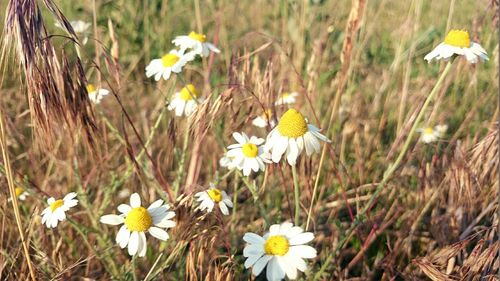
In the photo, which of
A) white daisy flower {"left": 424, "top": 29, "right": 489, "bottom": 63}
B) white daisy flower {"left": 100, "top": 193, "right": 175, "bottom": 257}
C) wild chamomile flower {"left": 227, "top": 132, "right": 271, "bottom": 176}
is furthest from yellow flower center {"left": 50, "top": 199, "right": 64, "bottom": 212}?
white daisy flower {"left": 424, "top": 29, "right": 489, "bottom": 63}

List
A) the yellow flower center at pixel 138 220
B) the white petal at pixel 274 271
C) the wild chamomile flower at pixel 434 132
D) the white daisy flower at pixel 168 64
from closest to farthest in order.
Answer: the white petal at pixel 274 271
the yellow flower center at pixel 138 220
the white daisy flower at pixel 168 64
the wild chamomile flower at pixel 434 132

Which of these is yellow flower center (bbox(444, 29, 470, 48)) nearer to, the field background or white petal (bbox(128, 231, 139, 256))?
the field background

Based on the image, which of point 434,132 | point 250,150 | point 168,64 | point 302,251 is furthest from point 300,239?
point 434,132

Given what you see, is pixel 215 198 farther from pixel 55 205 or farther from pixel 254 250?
pixel 55 205

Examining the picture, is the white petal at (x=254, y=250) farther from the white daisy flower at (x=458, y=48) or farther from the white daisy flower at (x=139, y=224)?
the white daisy flower at (x=458, y=48)

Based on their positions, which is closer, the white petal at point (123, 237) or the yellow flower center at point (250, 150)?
the white petal at point (123, 237)

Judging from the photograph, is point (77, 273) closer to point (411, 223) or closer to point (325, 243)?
point (325, 243)

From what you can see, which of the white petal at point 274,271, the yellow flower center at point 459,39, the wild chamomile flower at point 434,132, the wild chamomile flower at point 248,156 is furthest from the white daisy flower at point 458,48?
the wild chamomile flower at point 434,132
